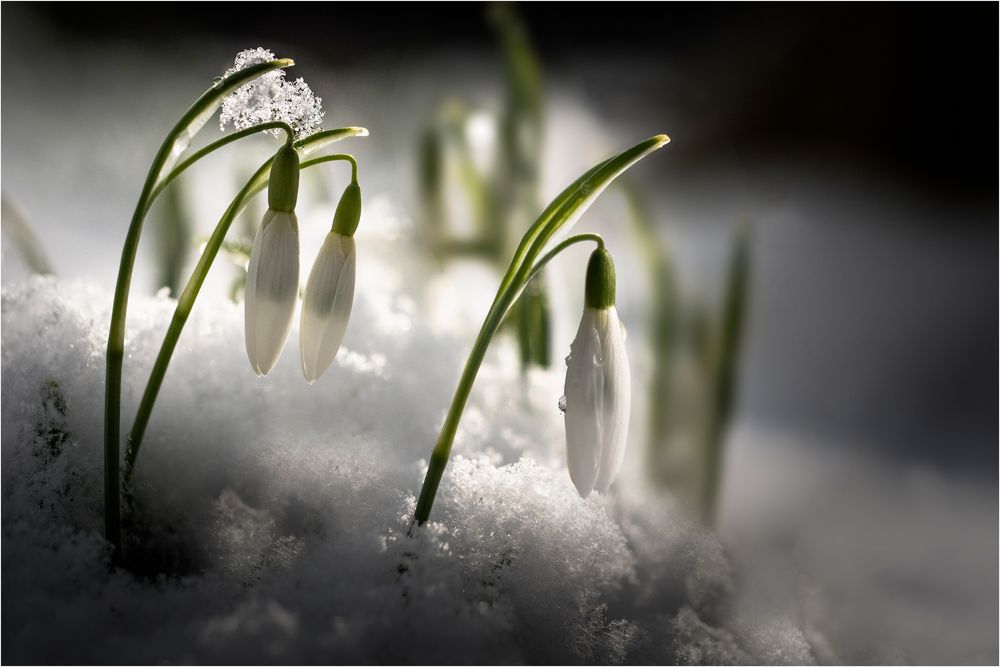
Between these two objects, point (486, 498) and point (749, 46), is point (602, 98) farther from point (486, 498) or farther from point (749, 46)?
point (486, 498)

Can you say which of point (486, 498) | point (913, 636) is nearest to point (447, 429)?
point (486, 498)

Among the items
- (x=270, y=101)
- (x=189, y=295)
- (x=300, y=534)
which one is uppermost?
(x=270, y=101)

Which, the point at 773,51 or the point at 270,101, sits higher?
the point at 773,51

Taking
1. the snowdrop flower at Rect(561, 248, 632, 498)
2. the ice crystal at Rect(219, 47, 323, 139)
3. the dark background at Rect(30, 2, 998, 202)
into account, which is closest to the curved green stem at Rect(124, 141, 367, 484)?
the ice crystal at Rect(219, 47, 323, 139)

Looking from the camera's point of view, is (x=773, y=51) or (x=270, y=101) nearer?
(x=270, y=101)

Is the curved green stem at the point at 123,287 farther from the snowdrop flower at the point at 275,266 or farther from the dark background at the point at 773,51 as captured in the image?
the dark background at the point at 773,51

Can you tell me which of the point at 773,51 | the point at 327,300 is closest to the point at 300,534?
the point at 327,300

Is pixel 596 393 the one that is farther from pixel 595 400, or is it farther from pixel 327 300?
pixel 327 300
